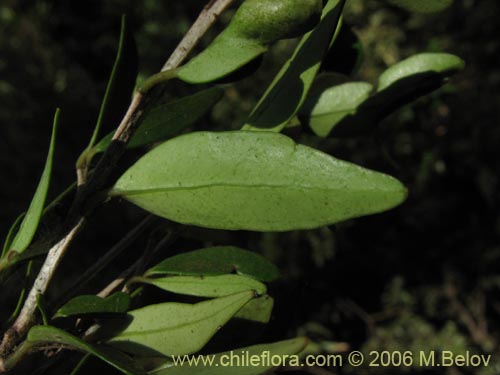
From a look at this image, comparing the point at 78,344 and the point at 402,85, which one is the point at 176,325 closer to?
the point at 78,344

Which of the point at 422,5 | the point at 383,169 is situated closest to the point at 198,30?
the point at 422,5

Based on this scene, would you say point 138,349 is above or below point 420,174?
above

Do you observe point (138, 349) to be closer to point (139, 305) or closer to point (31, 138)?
point (139, 305)

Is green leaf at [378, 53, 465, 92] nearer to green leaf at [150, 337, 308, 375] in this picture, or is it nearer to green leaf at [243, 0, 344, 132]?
green leaf at [243, 0, 344, 132]

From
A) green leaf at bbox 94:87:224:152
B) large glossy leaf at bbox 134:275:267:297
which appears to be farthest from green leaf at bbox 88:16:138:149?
large glossy leaf at bbox 134:275:267:297

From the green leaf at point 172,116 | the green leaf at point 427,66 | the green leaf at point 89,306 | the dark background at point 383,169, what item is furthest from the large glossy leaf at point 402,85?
the dark background at point 383,169

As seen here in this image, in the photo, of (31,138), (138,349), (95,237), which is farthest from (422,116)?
(138,349)
